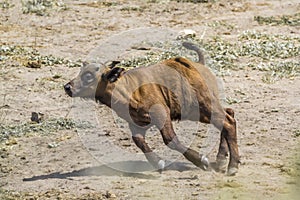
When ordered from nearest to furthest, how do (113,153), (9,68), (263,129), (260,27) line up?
(113,153), (263,129), (9,68), (260,27)

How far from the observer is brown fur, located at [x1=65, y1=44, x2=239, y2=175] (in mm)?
8078

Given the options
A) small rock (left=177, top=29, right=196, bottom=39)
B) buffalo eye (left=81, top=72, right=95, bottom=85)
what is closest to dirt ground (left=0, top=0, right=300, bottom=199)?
small rock (left=177, top=29, right=196, bottom=39)

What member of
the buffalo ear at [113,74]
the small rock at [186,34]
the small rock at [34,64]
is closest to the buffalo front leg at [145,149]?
the buffalo ear at [113,74]

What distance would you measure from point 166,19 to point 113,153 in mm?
6473

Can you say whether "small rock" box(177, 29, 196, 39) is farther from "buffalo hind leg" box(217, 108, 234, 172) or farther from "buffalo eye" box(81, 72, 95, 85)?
"buffalo eye" box(81, 72, 95, 85)

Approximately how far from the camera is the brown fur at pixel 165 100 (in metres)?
8.08

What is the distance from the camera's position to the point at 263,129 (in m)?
9.66

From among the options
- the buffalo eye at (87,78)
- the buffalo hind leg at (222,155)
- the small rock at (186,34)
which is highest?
the buffalo eye at (87,78)

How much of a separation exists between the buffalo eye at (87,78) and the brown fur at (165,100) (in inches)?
1.2

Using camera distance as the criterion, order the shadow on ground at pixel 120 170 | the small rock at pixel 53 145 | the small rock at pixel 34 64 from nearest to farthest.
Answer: the shadow on ground at pixel 120 170 → the small rock at pixel 53 145 → the small rock at pixel 34 64

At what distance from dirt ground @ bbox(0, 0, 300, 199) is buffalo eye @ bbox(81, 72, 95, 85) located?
0.94 m

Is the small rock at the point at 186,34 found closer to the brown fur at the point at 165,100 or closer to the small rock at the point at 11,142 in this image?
the small rock at the point at 11,142

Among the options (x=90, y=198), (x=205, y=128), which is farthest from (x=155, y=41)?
(x=90, y=198)

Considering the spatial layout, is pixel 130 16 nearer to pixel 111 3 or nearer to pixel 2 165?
pixel 111 3
